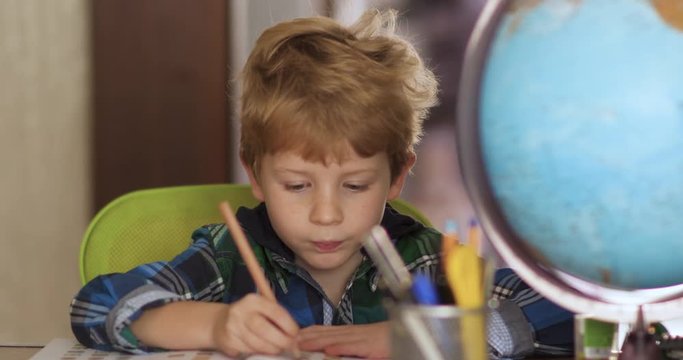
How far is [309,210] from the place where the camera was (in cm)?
131

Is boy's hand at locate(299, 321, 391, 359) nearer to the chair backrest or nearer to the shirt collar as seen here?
the shirt collar

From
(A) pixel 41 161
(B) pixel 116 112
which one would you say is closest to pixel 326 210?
(B) pixel 116 112

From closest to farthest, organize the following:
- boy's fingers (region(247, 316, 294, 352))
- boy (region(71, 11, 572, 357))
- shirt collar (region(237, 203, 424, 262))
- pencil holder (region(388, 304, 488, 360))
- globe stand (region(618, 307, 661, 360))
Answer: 1. pencil holder (region(388, 304, 488, 360))
2. globe stand (region(618, 307, 661, 360))
3. boy's fingers (region(247, 316, 294, 352))
4. boy (region(71, 11, 572, 357))
5. shirt collar (region(237, 203, 424, 262))

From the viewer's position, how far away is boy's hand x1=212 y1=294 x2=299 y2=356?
1082 mm

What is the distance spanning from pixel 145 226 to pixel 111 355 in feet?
1.38

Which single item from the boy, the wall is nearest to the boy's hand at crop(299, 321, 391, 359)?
the boy

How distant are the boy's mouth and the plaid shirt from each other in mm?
107

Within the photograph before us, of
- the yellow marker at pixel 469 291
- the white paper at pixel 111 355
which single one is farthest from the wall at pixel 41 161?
the yellow marker at pixel 469 291

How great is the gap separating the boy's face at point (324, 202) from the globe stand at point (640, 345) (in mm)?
421

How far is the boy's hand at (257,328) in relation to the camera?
42.6 inches

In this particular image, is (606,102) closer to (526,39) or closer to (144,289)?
(526,39)

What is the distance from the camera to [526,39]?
0.97 meters

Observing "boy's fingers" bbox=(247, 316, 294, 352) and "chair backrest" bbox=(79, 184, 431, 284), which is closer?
"boy's fingers" bbox=(247, 316, 294, 352)

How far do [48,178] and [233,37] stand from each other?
53 cm
